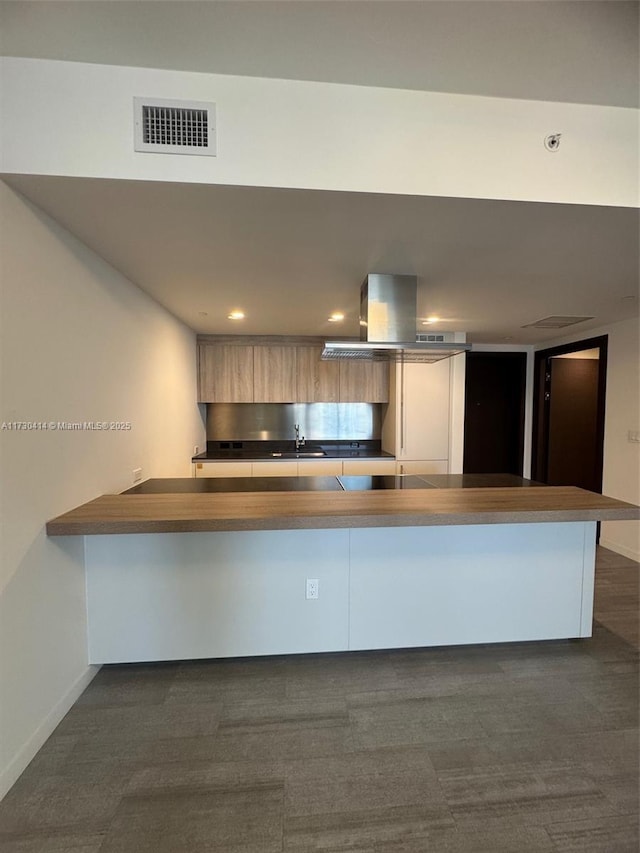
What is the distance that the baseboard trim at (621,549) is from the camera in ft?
11.2

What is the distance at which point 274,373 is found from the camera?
169 inches

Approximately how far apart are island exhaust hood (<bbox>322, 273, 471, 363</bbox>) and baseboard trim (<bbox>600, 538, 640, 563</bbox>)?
2.85 m

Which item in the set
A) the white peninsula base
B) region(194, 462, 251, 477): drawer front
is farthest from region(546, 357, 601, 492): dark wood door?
region(194, 462, 251, 477): drawer front

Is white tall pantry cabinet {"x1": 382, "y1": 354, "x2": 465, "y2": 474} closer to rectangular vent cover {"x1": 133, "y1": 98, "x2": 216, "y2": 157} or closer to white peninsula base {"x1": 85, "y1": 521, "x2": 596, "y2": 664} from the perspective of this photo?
white peninsula base {"x1": 85, "y1": 521, "x2": 596, "y2": 664}

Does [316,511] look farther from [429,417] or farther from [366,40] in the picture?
[429,417]

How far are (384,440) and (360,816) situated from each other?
363 cm

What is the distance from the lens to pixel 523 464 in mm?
4789

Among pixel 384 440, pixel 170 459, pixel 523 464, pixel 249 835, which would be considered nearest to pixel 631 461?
pixel 523 464

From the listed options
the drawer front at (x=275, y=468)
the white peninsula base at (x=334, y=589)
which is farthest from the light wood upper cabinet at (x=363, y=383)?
the white peninsula base at (x=334, y=589)

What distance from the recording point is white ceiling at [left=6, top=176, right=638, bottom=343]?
1439 mm

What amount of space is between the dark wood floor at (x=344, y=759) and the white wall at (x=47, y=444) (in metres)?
0.29

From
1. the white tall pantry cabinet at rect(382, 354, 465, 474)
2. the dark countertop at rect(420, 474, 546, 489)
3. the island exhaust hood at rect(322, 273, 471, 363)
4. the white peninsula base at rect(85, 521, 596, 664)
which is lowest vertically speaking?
the white peninsula base at rect(85, 521, 596, 664)

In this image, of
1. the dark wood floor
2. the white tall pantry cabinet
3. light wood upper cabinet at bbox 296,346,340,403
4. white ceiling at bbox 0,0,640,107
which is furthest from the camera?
light wood upper cabinet at bbox 296,346,340,403

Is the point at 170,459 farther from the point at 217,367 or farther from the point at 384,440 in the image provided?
the point at 384,440
